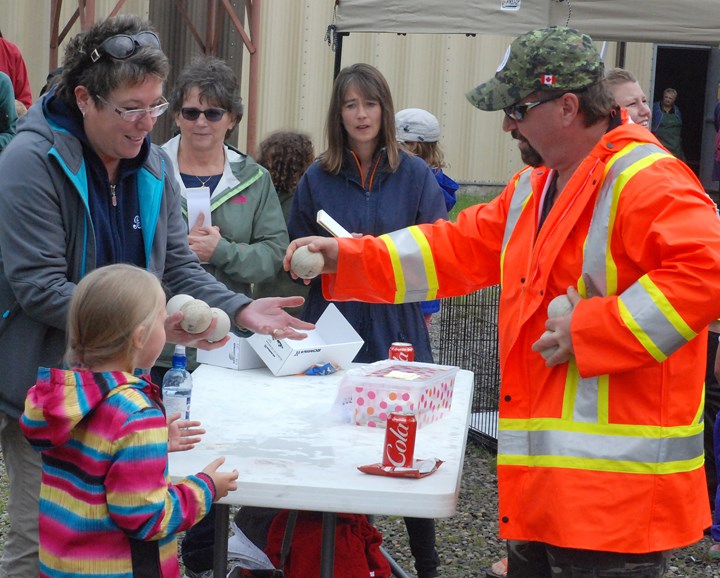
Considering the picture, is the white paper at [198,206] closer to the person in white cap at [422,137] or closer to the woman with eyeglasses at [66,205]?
the woman with eyeglasses at [66,205]

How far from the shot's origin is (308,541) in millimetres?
3441

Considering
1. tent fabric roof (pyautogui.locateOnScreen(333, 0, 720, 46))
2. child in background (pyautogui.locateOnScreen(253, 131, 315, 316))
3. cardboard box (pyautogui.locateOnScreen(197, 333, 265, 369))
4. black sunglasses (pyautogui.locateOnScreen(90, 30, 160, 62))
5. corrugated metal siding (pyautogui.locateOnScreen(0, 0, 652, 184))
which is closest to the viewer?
black sunglasses (pyautogui.locateOnScreen(90, 30, 160, 62))

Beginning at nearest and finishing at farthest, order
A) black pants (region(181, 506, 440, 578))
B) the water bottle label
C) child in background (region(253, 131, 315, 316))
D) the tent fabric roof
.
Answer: the water bottle label
black pants (region(181, 506, 440, 578))
child in background (region(253, 131, 315, 316))
the tent fabric roof

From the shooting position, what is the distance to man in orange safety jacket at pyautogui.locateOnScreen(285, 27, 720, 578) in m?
2.33

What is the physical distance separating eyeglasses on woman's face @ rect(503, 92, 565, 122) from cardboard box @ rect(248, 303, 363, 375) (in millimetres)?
1467

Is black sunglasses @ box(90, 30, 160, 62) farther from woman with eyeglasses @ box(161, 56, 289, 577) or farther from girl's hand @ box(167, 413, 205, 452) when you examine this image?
woman with eyeglasses @ box(161, 56, 289, 577)

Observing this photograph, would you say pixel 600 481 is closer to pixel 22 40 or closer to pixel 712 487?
pixel 712 487

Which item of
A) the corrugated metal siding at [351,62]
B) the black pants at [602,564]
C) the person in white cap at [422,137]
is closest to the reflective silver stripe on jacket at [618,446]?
the black pants at [602,564]

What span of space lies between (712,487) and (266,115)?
11.1m

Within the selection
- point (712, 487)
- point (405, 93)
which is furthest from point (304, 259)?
point (405, 93)

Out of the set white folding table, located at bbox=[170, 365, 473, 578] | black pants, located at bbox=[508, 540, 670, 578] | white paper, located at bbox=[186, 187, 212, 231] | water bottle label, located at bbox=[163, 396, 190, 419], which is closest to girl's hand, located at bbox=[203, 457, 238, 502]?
white folding table, located at bbox=[170, 365, 473, 578]

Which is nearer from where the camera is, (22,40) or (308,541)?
(308,541)

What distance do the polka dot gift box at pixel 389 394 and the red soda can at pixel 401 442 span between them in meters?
0.45

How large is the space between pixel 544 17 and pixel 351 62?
29.2 ft
